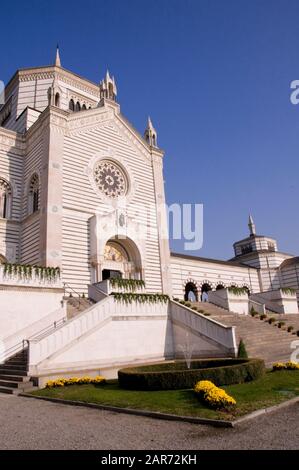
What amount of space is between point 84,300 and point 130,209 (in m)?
12.1

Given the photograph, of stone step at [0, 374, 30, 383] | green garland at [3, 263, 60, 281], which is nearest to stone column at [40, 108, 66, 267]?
green garland at [3, 263, 60, 281]

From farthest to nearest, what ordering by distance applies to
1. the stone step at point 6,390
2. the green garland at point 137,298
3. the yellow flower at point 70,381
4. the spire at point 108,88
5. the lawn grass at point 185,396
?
the spire at point 108,88 → the green garland at point 137,298 → the yellow flower at point 70,381 → the stone step at point 6,390 → the lawn grass at point 185,396

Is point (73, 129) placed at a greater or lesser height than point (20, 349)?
greater

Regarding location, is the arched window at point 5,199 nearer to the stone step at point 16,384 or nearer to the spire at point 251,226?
the stone step at point 16,384

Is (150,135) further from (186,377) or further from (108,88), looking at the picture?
(186,377)

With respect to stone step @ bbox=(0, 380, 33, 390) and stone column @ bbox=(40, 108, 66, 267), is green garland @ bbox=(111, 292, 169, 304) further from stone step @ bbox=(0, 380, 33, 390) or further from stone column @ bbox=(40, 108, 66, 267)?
stone column @ bbox=(40, 108, 66, 267)

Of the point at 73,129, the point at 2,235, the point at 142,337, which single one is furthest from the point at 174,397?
the point at 73,129

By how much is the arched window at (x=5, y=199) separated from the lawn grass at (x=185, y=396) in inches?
784

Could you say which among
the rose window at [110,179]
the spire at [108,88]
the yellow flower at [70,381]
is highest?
the spire at [108,88]

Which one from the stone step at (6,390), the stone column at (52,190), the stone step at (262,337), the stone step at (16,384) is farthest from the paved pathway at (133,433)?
the stone column at (52,190)

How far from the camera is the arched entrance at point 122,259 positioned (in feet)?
102

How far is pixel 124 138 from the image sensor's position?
36406 mm

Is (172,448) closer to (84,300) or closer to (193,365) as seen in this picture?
(193,365)
